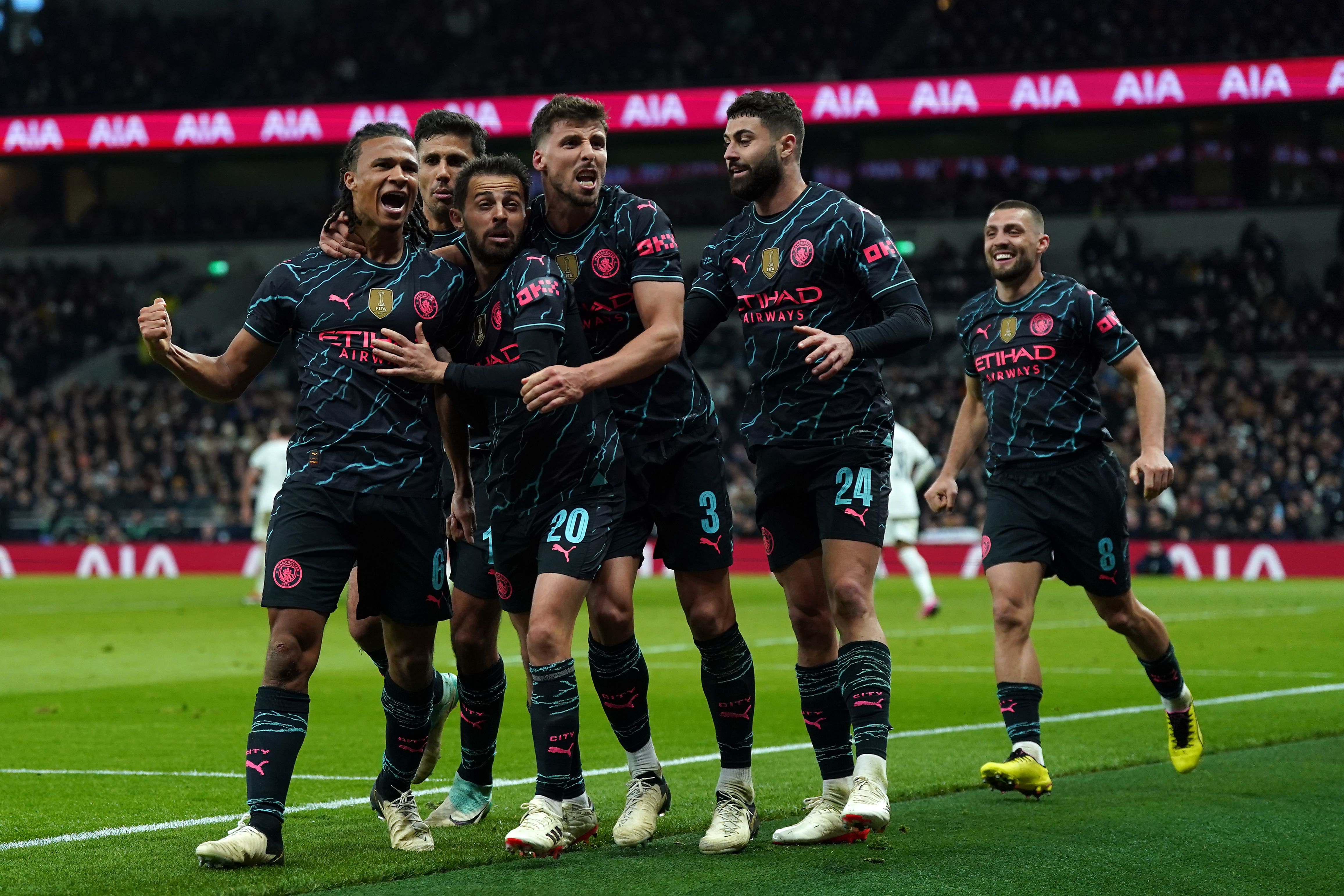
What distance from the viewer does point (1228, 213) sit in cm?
3422

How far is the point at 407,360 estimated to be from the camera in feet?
17.4

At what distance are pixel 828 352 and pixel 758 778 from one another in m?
2.44

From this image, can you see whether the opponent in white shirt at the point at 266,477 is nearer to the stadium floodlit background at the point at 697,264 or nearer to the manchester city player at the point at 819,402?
the stadium floodlit background at the point at 697,264

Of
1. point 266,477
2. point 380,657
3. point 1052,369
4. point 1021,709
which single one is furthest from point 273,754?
point 266,477

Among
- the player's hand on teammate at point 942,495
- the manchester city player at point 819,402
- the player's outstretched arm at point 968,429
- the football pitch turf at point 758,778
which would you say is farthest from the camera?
the player's outstretched arm at point 968,429

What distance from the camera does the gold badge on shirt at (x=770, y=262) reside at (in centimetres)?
590

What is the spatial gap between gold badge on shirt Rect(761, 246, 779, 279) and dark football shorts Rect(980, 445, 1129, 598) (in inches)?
67.2

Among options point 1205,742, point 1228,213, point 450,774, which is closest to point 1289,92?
point 1228,213

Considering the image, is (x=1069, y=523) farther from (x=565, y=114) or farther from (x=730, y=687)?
(x=565, y=114)

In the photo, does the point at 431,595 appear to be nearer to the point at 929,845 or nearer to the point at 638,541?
the point at 638,541

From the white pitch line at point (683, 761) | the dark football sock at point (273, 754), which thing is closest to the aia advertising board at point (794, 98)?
the white pitch line at point (683, 761)

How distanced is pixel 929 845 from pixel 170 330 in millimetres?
2928

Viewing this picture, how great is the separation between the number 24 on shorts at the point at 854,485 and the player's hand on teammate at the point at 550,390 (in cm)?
106

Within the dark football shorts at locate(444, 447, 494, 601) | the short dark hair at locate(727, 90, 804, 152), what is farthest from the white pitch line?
the short dark hair at locate(727, 90, 804, 152)
